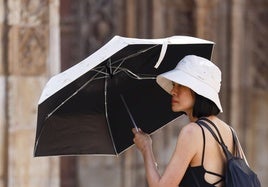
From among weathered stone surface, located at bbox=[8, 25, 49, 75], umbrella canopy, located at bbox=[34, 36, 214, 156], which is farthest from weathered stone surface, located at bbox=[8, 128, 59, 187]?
umbrella canopy, located at bbox=[34, 36, 214, 156]

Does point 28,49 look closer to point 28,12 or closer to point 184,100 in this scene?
point 28,12

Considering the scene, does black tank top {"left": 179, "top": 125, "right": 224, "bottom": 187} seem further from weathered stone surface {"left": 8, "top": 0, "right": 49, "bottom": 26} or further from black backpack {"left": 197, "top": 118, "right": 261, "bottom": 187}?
weathered stone surface {"left": 8, "top": 0, "right": 49, "bottom": 26}

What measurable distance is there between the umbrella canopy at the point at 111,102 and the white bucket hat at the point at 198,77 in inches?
7.1

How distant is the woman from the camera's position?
269 cm

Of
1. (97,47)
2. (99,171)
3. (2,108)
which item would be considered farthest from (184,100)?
(99,171)

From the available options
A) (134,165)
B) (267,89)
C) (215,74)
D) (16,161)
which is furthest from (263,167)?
(215,74)

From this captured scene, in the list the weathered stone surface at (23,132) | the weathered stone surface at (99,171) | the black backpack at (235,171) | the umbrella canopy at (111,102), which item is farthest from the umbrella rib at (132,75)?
the weathered stone surface at (99,171)

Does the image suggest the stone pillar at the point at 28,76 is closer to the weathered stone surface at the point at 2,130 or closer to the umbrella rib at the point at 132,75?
the weathered stone surface at the point at 2,130

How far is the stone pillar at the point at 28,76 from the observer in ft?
15.0

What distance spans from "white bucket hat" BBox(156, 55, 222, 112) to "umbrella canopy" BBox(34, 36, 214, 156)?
0.59 ft

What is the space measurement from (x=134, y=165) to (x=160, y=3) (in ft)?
5.32

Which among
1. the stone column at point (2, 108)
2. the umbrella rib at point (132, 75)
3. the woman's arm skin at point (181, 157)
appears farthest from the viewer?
the stone column at point (2, 108)

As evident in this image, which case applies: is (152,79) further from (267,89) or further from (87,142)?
(267,89)

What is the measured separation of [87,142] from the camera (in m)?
3.49
